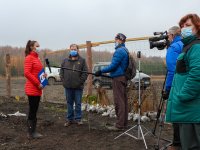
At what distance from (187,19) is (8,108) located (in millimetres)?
8488

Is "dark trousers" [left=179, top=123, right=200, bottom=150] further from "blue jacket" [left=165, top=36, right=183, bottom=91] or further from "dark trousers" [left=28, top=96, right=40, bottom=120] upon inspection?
"dark trousers" [left=28, top=96, right=40, bottom=120]

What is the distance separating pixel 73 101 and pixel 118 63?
1.80m

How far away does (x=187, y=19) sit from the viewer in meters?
4.56

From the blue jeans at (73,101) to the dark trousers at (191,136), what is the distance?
186 inches

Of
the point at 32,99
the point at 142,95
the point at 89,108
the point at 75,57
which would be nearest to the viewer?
the point at 32,99

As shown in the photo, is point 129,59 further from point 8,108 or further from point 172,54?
point 8,108

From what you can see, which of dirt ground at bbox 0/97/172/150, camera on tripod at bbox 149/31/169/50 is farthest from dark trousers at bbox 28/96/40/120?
camera on tripod at bbox 149/31/169/50

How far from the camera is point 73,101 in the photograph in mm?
9031

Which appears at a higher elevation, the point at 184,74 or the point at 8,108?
the point at 184,74

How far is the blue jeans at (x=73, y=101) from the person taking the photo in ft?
29.0

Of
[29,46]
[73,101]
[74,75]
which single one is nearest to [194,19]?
[29,46]

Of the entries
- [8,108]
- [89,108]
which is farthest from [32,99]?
[8,108]

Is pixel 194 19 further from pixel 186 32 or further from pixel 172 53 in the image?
pixel 172 53

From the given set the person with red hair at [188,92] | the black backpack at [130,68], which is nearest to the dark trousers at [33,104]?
the black backpack at [130,68]
